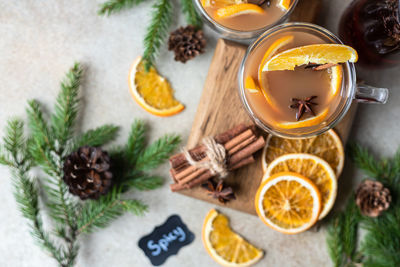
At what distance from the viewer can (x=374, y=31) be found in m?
1.26

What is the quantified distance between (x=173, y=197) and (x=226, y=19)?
0.80m

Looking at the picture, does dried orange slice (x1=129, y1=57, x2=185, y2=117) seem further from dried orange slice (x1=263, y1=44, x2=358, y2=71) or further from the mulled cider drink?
dried orange slice (x1=263, y1=44, x2=358, y2=71)

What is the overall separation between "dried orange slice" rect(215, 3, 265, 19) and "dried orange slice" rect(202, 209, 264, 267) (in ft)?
2.70

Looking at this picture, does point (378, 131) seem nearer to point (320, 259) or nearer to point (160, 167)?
point (320, 259)

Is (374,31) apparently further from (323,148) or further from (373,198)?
(373,198)

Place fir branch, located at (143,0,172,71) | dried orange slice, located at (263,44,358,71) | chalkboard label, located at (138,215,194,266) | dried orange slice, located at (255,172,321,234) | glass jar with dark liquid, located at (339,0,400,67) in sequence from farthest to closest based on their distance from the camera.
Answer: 1. chalkboard label, located at (138,215,194,266)
2. fir branch, located at (143,0,172,71)
3. dried orange slice, located at (255,172,321,234)
4. glass jar with dark liquid, located at (339,0,400,67)
5. dried orange slice, located at (263,44,358,71)

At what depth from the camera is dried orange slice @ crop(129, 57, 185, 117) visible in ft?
5.19

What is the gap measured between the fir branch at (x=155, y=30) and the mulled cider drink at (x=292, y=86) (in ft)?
1.50

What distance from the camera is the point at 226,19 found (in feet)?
4.13

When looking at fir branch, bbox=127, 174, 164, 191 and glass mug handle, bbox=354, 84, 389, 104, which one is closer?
glass mug handle, bbox=354, 84, 389, 104

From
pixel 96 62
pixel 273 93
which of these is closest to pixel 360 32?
pixel 273 93

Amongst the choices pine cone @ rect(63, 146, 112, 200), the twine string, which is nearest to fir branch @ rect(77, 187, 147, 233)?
pine cone @ rect(63, 146, 112, 200)

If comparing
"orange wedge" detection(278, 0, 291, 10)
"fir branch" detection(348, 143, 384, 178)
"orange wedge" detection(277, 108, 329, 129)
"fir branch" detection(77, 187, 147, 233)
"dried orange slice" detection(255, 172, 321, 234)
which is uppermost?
"orange wedge" detection(278, 0, 291, 10)

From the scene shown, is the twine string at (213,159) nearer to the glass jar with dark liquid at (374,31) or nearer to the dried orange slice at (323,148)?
the dried orange slice at (323,148)
